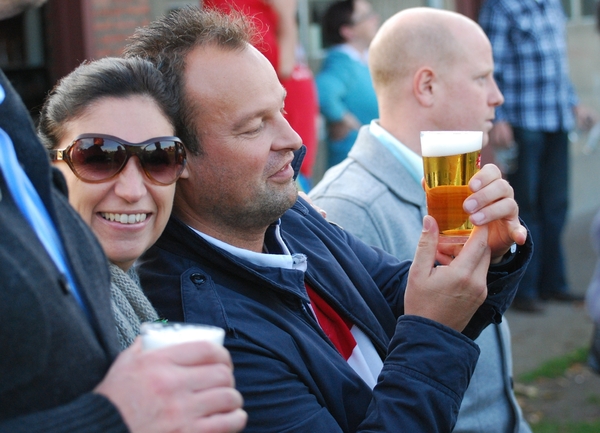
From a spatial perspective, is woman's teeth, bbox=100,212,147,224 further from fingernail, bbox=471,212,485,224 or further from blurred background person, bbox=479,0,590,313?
blurred background person, bbox=479,0,590,313

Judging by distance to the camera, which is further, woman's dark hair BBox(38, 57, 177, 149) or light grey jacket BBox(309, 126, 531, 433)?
light grey jacket BBox(309, 126, 531, 433)

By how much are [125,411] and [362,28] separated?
20.1 feet

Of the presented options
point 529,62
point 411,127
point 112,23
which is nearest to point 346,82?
point 529,62

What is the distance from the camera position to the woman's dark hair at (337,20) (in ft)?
23.1

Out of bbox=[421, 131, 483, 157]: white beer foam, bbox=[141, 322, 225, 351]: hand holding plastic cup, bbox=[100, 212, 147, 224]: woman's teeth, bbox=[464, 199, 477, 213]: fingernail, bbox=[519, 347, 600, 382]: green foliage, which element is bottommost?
bbox=[519, 347, 600, 382]: green foliage

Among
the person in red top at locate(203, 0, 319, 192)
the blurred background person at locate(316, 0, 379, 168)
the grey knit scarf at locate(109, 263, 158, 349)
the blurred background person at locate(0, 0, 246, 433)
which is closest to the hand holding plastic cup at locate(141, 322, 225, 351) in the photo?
the blurred background person at locate(0, 0, 246, 433)

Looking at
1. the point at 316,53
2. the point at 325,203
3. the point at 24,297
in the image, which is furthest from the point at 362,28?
the point at 24,297

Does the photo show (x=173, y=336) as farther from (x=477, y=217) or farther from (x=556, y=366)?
Answer: (x=556, y=366)

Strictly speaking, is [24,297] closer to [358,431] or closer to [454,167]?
[358,431]

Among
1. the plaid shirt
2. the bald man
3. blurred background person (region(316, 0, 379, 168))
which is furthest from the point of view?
the plaid shirt

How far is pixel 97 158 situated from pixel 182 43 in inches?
21.6

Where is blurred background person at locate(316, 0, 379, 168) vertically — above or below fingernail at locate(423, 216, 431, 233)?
below

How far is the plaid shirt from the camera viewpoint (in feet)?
21.8

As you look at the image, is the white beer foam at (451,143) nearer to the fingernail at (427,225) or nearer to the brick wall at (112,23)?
the fingernail at (427,225)
